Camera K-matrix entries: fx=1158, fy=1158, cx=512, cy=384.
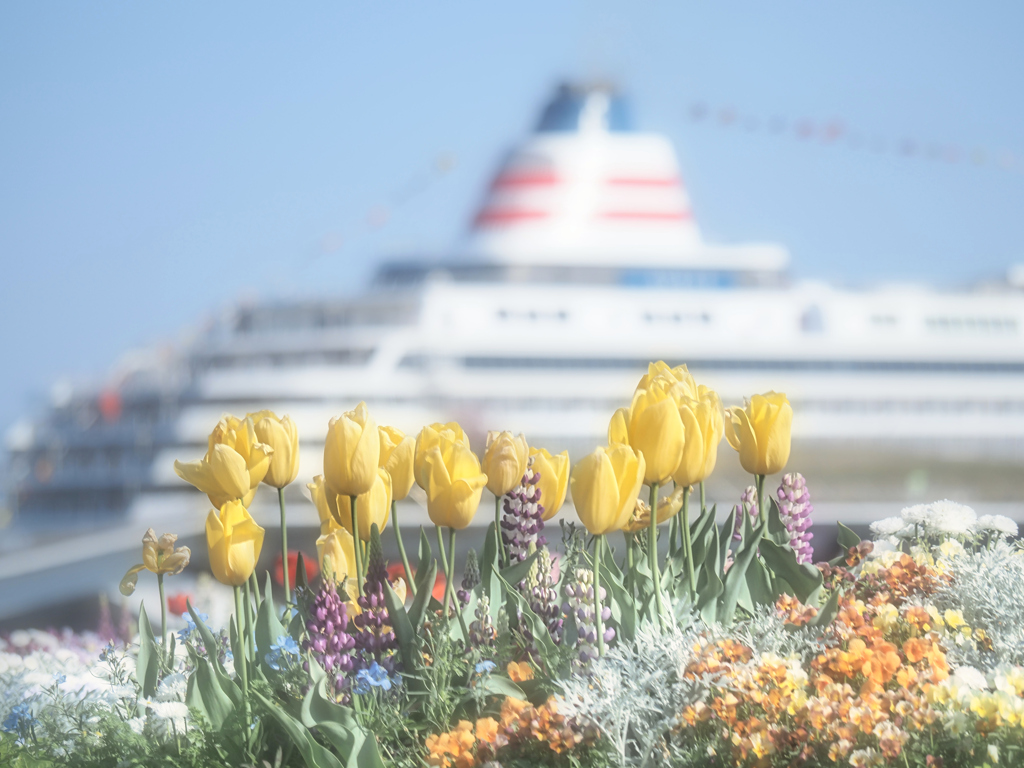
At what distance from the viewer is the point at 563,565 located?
202cm

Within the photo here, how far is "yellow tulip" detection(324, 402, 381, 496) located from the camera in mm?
1727

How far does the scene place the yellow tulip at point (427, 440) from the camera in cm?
179

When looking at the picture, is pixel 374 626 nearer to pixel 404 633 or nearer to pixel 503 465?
pixel 404 633

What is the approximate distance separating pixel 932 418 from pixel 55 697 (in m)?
19.8

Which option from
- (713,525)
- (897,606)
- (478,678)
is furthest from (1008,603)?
(478,678)

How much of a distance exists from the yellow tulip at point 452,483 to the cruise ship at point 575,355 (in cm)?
1607

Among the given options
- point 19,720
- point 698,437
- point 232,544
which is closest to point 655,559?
point 698,437

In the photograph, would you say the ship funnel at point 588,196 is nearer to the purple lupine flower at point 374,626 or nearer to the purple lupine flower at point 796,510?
the purple lupine flower at point 796,510

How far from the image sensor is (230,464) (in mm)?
1759

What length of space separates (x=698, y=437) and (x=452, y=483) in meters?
0.39

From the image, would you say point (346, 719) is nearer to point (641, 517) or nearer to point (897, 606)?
point (641, 517)

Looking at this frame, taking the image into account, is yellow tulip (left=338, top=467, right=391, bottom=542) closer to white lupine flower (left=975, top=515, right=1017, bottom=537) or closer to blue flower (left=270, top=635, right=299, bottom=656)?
blue flower (left=270, top=635, right=299, bottom=656)

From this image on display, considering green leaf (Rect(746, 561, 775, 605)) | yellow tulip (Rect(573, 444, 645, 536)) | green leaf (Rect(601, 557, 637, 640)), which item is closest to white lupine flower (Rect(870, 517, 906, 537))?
green leaf (Rect(746, 561, 775, 605))

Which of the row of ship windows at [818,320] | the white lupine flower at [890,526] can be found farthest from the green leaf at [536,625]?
the row of ship windows at [818,320]
